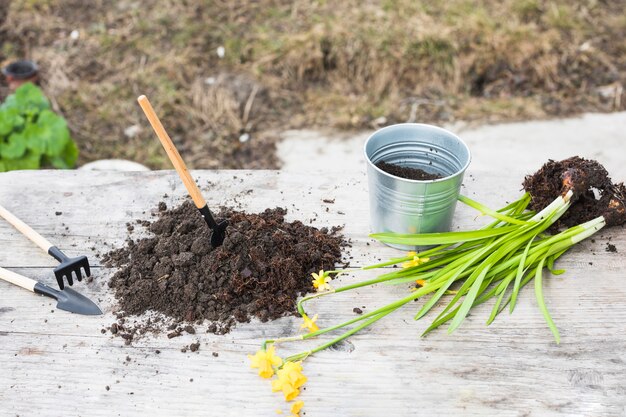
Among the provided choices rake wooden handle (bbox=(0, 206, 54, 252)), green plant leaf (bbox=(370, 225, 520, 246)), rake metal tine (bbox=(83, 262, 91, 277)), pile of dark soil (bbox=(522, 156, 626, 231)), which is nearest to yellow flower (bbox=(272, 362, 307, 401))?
green plant leaf (bbox=(370, 225, 520, 246))

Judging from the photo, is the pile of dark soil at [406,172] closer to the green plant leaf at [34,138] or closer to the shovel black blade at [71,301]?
the shovel black blade at [71,301]

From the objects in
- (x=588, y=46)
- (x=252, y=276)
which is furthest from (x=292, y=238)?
(x=588, y=46)

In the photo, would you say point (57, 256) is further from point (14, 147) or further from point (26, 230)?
point (14, 147)

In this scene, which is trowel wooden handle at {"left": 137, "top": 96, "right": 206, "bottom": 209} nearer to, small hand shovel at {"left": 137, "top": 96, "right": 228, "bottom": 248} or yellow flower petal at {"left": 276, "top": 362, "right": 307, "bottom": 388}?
small hand shovel at {"left": 137, "top": 96, "right": 228, "bottom": 248}

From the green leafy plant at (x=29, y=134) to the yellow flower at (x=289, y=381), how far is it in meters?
2.33

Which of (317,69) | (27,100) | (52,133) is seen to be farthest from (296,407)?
(317,69)

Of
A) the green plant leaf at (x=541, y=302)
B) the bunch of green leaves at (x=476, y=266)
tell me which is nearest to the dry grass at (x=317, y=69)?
the bunch of green leaves at (x=476, y=266)

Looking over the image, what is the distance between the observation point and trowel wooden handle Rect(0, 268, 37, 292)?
1723 mm

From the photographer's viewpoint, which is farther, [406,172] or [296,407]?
[406,172]

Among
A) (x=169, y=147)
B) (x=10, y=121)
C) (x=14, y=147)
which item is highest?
(x=169, y=147)

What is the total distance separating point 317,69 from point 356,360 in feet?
10.0

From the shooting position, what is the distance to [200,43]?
4457mm

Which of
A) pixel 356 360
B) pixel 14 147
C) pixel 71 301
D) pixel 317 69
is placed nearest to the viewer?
pixel 356 360

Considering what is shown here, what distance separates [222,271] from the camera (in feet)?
5.64
